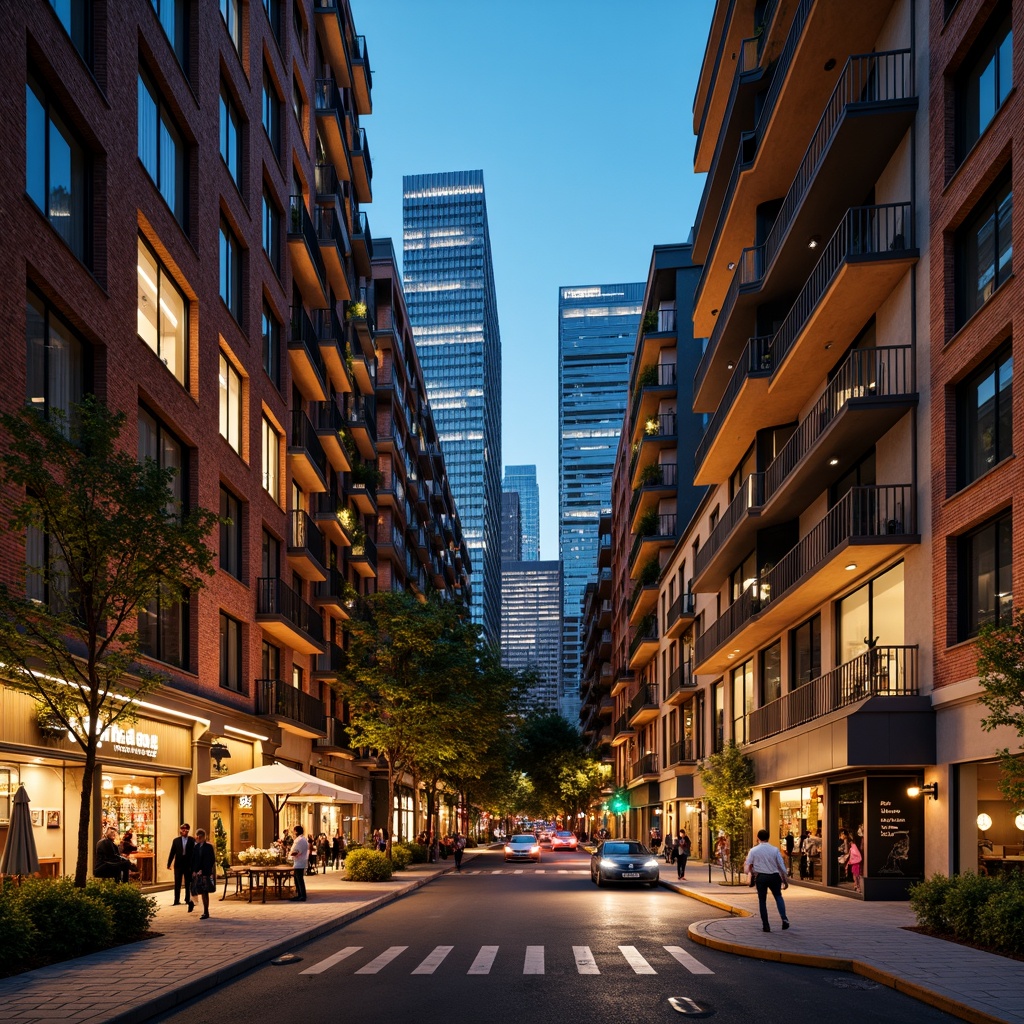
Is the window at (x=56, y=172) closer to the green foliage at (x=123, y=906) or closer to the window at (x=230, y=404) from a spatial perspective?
the window at (x=230, y=404)

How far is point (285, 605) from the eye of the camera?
36.0 metres

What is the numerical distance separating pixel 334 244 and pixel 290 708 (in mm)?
18898

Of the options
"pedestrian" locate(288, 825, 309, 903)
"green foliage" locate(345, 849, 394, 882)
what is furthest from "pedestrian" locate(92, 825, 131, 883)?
"green foliage" locate(345, 849, 394, 882)

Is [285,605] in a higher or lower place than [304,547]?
lower

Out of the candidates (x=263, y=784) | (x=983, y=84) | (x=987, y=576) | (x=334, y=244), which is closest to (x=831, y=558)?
(x=987, y=576)

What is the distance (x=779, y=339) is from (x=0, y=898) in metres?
23.2

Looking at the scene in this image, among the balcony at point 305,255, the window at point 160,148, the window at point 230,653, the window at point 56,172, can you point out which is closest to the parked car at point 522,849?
the window at point 230,653

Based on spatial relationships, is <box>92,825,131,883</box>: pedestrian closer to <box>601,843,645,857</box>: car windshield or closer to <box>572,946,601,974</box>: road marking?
<box>572,946,601,974</box>: road marking

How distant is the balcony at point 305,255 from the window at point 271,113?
213 centimetres

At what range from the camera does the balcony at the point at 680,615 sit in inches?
1905

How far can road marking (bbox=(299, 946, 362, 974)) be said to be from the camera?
13789 mm

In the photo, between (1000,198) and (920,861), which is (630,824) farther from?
(1000,198)

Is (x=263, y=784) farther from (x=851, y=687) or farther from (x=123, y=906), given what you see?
(x=851, y=687)

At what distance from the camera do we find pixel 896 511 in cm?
2295
